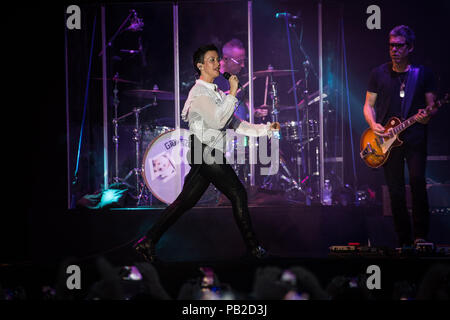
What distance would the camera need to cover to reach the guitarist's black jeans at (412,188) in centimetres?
550

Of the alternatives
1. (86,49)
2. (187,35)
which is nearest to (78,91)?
(86,49)

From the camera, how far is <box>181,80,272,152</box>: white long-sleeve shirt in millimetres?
4621

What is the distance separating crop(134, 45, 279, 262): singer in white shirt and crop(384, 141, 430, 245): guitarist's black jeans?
1.81 meters

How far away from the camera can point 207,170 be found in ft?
15.9

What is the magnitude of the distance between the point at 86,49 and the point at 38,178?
294cm

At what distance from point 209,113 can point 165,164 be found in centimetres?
323

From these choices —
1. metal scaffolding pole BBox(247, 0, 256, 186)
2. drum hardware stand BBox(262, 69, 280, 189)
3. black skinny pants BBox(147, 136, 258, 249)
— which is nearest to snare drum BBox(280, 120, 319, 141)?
drum hardware stand BBox(262, 69, 280, 189)

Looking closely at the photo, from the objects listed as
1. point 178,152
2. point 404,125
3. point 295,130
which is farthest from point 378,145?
point 178,152

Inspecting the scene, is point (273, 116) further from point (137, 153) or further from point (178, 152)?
point (137, 153)

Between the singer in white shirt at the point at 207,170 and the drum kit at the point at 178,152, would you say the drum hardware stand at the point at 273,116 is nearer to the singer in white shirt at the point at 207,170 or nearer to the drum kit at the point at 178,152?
the drum kit at the point at 178,152

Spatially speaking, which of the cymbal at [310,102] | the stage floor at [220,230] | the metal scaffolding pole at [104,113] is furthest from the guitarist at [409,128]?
the metal scaffolding pole at [104,113]

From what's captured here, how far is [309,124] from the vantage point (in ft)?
27.0

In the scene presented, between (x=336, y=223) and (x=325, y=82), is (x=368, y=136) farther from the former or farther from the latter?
(x=325, y=82)

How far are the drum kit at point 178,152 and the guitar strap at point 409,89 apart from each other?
A: 2.42m
